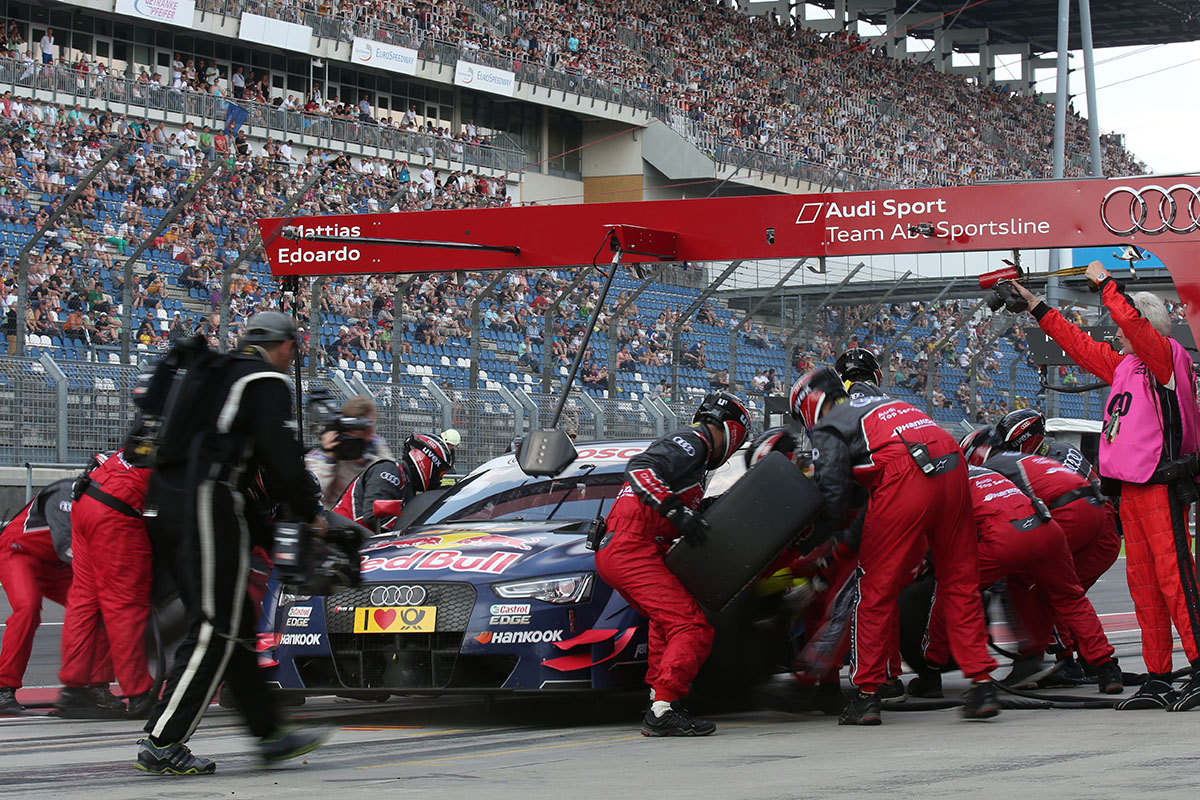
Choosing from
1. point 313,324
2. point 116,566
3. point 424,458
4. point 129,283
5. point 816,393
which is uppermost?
point 129,283

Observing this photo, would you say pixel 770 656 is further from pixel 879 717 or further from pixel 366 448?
pixel 366 448

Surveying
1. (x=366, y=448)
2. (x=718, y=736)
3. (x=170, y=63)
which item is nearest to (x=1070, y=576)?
(x=718, y=736)

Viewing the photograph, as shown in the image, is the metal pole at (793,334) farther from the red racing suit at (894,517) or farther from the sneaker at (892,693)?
the red racing suit at (894,517)

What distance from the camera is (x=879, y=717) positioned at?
6621 mm

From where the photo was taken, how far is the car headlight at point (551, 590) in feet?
21.3

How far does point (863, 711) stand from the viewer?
263 inches

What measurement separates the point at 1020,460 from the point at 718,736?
9.60 ft

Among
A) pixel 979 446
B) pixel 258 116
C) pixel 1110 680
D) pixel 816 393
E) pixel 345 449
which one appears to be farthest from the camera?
pixel 258 116

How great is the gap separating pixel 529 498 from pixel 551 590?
4.41ft

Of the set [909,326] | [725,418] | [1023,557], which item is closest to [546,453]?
[725,418]

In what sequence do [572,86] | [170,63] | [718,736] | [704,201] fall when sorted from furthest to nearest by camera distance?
[572,86] → [170,63] → [704,201] → [718,736]

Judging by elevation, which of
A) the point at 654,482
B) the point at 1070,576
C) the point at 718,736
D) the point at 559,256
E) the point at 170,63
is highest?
the point at 170,63

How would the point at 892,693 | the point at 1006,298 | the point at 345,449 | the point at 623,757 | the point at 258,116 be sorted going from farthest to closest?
the point at 258,116 < the point at 892,693 < the point at 1006,298 < the point at 345,449 < the point at 623,757

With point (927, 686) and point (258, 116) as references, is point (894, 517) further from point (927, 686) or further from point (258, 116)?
point (258, 116)
